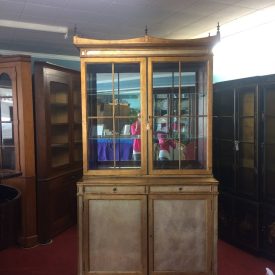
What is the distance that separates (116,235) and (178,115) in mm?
1160

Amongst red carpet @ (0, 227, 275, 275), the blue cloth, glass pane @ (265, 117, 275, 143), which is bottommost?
red carpet @ (0, 227, 275, 275)

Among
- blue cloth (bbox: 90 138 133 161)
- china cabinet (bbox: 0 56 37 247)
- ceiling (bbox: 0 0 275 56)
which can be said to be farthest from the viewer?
china cabinet (bbox: 0 56 37 247)

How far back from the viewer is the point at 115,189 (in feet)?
8.64

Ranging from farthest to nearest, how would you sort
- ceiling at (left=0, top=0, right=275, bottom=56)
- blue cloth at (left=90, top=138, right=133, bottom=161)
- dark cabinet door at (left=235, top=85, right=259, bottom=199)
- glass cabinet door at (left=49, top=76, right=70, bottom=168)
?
glass cabinet door at (left=49, top=76, right=70, bottom=168), dark cabinet door at (left=235, top=85, right=259, bottom=199), ceiling at (left=0, top=0, right=275, bottom=56), blue cloth at (left=90, top=138, right=133, bottom=161)

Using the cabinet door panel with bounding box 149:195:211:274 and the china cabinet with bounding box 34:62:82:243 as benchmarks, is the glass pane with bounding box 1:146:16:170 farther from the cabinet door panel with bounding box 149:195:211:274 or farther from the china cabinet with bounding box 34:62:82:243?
the cabinet door panel with bounding box 149:195:211:274

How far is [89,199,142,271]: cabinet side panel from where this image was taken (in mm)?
2650

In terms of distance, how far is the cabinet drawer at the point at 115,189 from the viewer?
2.63 meters

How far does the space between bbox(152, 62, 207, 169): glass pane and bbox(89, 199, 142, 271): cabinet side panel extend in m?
0.46

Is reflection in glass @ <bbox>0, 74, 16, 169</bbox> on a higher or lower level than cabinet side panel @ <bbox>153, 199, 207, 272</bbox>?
higher

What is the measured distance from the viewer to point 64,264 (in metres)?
3.11

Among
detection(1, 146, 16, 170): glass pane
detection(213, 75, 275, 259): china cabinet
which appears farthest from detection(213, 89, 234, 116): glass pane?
detection(1, 146, 16, 170): glass pane

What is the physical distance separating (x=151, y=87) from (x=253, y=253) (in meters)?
2.04

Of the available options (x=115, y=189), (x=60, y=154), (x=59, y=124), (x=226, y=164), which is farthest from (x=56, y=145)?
(x=226, y=164)

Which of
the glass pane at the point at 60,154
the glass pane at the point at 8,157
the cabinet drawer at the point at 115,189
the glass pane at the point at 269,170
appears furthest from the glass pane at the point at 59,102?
the glass pane at the point at 269,170
